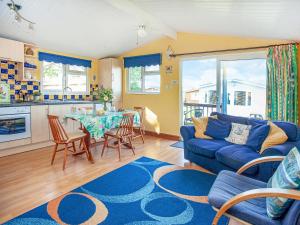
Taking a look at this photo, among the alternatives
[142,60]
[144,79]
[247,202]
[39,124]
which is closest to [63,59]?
[39,124]

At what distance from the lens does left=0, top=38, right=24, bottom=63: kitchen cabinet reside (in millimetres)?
3754

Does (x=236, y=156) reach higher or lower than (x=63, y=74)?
lower

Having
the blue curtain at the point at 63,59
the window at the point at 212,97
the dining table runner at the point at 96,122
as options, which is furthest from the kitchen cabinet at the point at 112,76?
the window at the point at 212,97

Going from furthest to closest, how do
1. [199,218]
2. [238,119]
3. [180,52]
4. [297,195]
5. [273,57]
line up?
[180,52], [273,57], [238,119], [199,218], [297,195]

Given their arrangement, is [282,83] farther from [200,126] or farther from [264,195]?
[264,195]

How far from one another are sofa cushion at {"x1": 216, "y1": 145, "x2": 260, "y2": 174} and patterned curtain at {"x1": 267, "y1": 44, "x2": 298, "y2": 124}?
4.04 feet

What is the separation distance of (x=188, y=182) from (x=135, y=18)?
3.07 m

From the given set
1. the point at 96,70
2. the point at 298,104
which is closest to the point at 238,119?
the point at 298,104

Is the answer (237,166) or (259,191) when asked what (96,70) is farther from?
(259,191)

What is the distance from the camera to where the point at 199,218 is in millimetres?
2008

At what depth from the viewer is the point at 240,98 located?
4293 mm

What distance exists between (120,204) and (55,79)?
3.92 meters

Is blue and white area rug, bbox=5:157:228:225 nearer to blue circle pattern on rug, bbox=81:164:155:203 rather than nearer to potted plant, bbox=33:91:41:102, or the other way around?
blue circle pattern on rug, bbox=81:164:155:203

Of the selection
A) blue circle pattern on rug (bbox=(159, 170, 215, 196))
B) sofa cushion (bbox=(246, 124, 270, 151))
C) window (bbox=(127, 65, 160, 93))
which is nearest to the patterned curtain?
sofa cushion (bbox=(246, 124, 270, 151))
